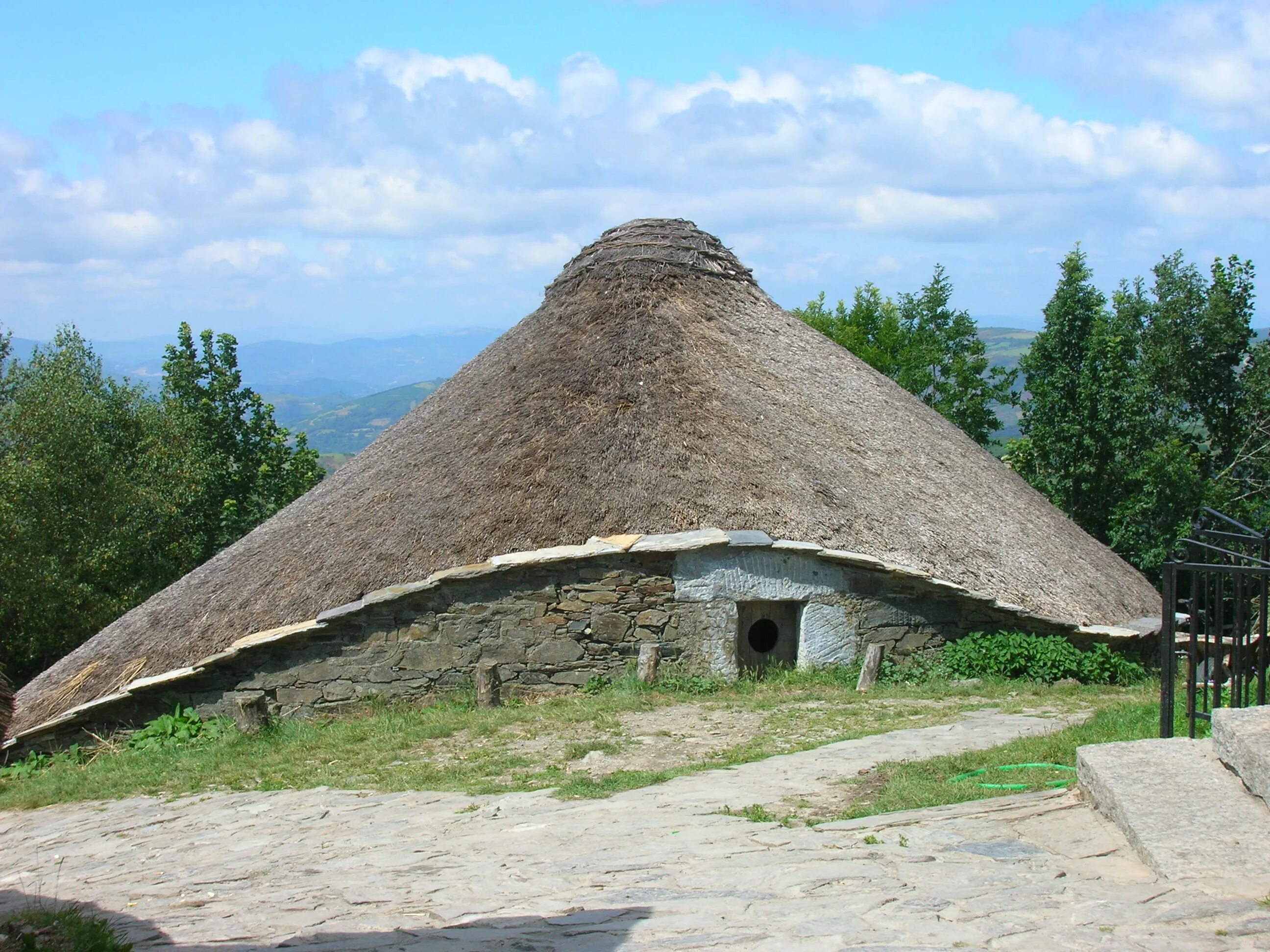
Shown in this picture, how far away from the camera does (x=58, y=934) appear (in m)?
4.51

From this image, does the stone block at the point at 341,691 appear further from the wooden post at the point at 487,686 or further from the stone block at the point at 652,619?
the stone block at the point at 652,619

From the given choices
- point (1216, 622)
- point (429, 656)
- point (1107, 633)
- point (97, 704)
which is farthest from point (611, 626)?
point (1216, 622)

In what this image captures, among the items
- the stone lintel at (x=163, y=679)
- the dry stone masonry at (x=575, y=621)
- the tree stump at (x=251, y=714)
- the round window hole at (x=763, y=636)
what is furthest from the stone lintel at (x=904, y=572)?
the stone lintel at (x=163, y=679)

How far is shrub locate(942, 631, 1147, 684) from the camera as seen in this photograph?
38.1ft

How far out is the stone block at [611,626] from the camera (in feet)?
38.0

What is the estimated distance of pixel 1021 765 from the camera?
21.0 feet

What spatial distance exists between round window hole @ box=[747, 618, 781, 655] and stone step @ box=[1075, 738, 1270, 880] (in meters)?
6.80

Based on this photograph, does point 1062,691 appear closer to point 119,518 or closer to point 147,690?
point 147,690

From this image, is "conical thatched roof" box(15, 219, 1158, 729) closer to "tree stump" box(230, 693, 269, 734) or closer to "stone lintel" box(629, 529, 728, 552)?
"stone lintel" box(629, 529, 728, 552)

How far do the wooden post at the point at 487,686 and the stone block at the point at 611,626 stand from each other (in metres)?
1.21

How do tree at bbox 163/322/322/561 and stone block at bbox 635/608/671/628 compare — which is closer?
stone block at bbox 635/608/671/628

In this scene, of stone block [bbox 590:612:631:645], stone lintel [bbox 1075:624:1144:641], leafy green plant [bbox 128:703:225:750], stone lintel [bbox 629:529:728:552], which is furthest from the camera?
stone lintel [bbox 1075:624:1144:641]

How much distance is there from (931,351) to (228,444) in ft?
63.1

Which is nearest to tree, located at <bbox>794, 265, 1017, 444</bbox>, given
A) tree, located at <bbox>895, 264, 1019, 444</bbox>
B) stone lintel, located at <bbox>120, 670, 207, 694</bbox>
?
tree, located at <bbox>895, 264, 1019, 444</bbox>
